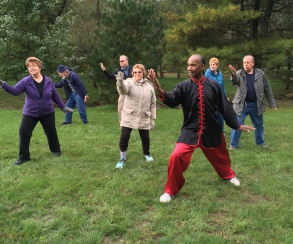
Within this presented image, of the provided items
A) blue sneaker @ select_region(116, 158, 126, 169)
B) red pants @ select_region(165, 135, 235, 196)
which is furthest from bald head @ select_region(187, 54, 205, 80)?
blue sneaker @ select_region(116, 158, 126, 169)

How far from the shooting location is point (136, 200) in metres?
4.40

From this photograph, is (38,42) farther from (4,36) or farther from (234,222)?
(234,222)

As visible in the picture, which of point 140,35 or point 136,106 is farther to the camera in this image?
point 140,35

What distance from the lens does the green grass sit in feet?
11.8

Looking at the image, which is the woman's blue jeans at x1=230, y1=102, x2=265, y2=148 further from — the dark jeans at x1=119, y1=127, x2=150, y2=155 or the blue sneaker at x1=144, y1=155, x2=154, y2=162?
the dark jeans at x1=119, y1=127, x2=150, y2=155

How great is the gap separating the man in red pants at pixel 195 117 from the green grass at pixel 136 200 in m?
0.41

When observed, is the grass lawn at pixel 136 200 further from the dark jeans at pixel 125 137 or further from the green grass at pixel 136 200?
the dark jeans at pixel 125 137

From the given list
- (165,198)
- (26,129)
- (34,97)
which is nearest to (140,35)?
(34,97)

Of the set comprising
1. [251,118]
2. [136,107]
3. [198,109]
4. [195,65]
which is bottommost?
[251,118]

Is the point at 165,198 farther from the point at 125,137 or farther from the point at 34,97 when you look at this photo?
the point at 34,97

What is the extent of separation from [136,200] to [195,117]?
1382 millimetres

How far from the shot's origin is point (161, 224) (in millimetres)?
3785

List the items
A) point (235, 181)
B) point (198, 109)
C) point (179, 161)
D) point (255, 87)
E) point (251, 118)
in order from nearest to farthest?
point (179, 161) < point (198, 109) < point (235, 181) < point (255, 87) < point (251, 118)

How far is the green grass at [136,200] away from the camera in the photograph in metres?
3.60
